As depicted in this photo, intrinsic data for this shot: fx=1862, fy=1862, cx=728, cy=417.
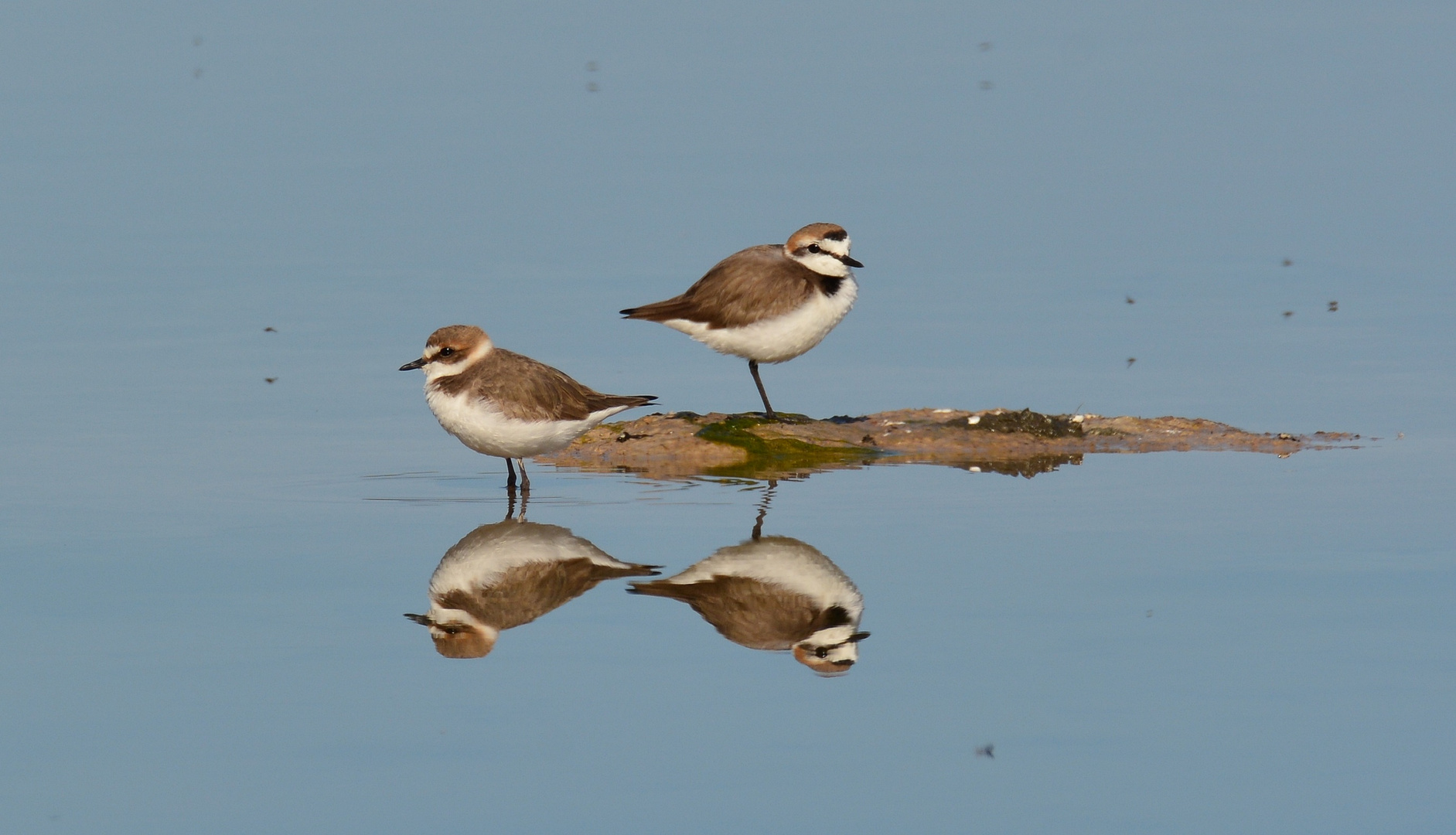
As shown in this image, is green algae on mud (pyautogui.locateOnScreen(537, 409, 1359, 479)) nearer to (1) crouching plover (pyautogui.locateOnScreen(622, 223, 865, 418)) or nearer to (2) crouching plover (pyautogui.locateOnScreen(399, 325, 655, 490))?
(1) crouching plover (pyautogui.locateOnScreen(622, 223, 865, 418))

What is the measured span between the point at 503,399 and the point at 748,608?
13.6 feet

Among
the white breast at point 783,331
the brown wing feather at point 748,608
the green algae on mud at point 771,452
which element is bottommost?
the brown wing feather at point 748,608

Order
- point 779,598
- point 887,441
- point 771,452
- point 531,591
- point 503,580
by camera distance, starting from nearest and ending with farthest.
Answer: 1. point 779,598
2. point 531,591
3. point 503,580
4. point 771,452
5. point 887,441

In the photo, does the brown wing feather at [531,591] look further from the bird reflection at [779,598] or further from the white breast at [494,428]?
the white breast at [494,428]

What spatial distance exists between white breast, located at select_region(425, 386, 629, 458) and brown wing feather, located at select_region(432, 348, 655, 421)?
6 cm

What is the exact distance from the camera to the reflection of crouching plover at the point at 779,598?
39.5ft

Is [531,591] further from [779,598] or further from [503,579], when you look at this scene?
[779,598]

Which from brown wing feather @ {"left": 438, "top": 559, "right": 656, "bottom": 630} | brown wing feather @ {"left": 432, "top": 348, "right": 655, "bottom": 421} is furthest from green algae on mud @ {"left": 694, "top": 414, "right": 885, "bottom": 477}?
brown wing feather @ {"left": 438, "top": 559, "right": 656, "bottom": 630}

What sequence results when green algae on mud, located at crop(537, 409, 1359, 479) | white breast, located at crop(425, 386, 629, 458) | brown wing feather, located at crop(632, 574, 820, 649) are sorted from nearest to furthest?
brown wing feather, located at crop(632, 574, 820, 649) → white breast, located at crop(425, 386, 629, 458) → green algae on mud, located at crop(537, 409, 1359, 479)

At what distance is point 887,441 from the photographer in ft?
60.0

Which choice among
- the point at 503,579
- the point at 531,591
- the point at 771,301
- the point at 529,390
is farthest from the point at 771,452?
the point at 531,591

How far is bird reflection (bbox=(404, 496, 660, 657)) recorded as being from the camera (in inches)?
485

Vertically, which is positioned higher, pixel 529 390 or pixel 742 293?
pixel 742 293

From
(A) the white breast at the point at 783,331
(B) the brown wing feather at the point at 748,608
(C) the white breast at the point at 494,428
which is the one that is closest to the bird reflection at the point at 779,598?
(B) the brown wing feather at the point at 748,608
